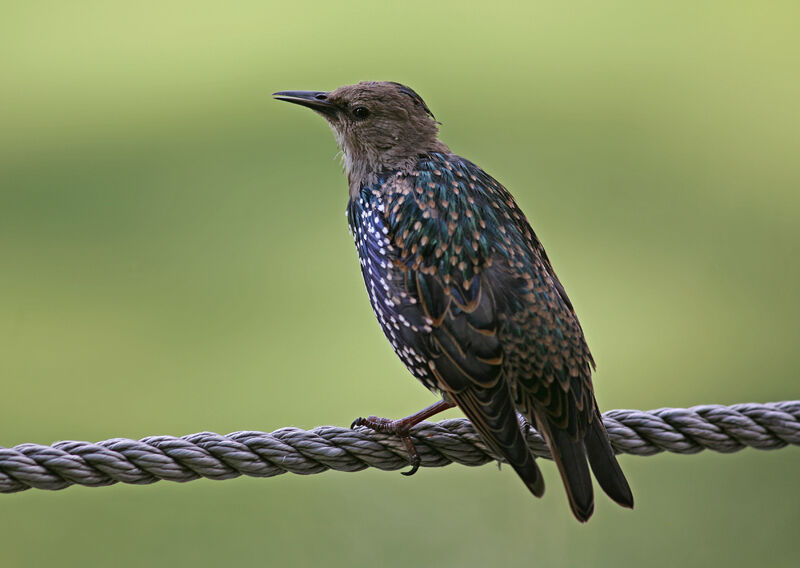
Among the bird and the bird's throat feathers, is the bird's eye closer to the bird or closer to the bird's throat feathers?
the bird's throat feathers

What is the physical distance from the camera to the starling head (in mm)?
4484

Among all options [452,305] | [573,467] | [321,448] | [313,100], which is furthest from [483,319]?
A: [313,100]

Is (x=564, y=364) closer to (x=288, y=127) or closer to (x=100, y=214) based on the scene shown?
(x=100, y=214)

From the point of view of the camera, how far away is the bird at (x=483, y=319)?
12.2 ft

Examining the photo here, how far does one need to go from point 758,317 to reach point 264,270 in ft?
12.6

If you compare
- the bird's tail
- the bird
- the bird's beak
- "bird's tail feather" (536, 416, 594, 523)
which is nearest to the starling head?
the bird's beak

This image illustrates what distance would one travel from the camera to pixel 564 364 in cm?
390

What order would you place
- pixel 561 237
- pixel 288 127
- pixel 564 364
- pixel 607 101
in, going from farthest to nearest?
pixel 607 101 < pixel 288 127 < pixel 561 237 < pixel 564 364

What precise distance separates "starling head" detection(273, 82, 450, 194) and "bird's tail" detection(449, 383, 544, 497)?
1.13 meters

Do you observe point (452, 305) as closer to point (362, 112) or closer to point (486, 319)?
point (486, 319)

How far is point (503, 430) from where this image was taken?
3.61 metres

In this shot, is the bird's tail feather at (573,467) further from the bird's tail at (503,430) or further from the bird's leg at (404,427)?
the bird's leg at (404,427)

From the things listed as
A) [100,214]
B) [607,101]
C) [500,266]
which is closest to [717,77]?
[607,101]

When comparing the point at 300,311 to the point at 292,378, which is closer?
the point at 292,378
